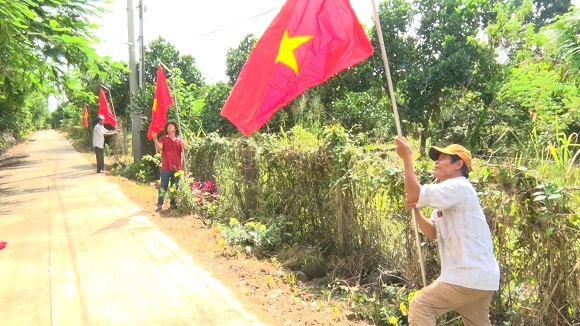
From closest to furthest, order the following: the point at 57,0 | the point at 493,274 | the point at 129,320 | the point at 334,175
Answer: the point at 493,274 < the point at 129,320 < the point at 334,175 < the point at 57,0

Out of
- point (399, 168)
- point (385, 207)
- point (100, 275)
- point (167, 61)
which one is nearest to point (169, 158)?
point (100, 275)

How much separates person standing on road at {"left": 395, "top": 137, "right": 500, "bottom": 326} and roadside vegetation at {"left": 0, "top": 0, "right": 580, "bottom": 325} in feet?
2.21

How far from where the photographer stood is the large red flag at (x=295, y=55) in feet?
11.4

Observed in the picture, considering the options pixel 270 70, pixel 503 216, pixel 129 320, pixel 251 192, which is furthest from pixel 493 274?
pixel 251 192

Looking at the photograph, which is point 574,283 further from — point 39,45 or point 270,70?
point 39,45

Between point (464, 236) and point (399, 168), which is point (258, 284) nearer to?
point (399, 168)

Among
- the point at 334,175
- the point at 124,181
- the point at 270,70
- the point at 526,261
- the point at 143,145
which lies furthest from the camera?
the point at 143,145

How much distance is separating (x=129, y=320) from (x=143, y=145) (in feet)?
39.9

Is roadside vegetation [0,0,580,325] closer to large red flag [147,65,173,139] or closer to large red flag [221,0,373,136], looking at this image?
large red flag [221,0,373,136]

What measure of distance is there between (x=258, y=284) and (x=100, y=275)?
6.03ft

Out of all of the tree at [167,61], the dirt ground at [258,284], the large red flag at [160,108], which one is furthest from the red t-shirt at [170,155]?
the tree at [167,61]

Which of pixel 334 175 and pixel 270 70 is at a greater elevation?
pixel 270 70

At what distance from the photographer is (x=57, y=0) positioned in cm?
1005

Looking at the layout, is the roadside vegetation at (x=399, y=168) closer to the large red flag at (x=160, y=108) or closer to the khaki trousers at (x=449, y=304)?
the khaki trousers at (x=449, y=304)
